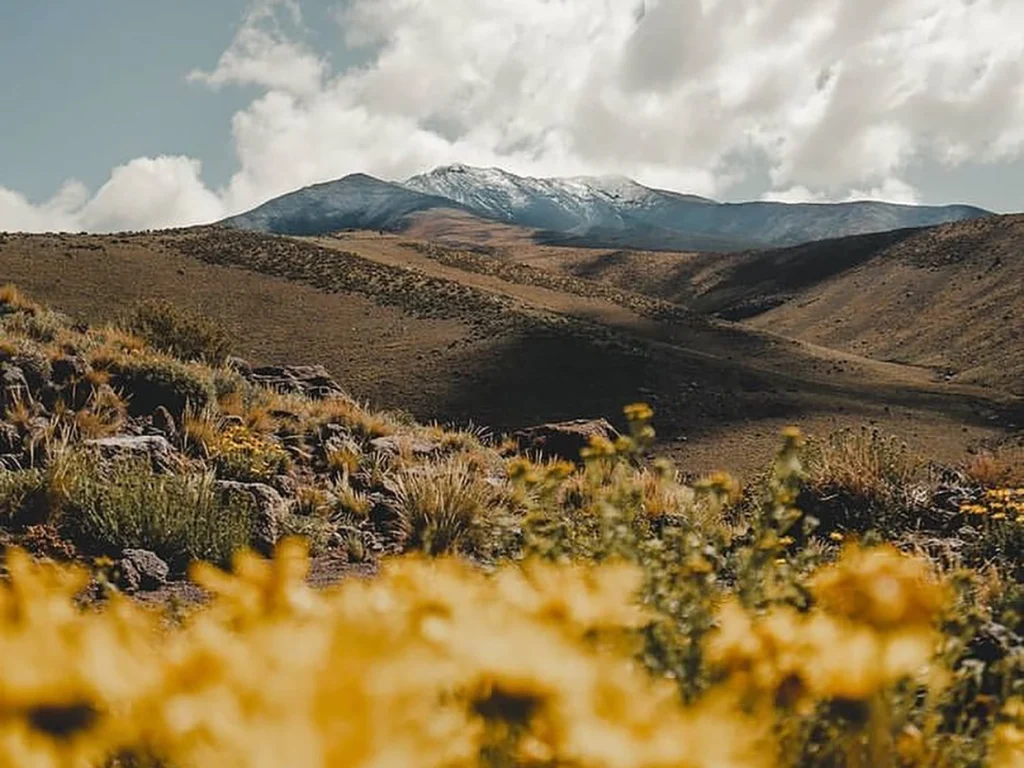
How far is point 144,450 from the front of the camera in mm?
7965

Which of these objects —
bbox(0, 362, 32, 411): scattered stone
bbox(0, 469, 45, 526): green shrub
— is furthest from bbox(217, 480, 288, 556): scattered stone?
bbox(0, 362, 32, 411): scattered stone

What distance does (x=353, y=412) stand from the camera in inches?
492

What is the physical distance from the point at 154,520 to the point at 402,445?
4.29 meters

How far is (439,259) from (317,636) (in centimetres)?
6305

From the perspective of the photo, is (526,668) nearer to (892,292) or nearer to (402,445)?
(402,445)

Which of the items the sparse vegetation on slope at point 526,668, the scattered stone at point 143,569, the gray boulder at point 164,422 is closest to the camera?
the sparse vegetation on slope at point 526,668

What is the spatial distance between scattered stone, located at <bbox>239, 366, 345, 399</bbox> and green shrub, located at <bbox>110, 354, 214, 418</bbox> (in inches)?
156

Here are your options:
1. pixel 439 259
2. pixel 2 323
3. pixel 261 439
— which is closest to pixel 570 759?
pixel 261 439

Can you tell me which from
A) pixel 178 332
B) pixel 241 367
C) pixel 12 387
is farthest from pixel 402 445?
pixel 178 332

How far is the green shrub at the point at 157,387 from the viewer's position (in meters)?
10.5

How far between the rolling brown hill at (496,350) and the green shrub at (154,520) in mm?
15553

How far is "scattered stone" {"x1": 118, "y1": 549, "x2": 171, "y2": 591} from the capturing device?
18.2 feet

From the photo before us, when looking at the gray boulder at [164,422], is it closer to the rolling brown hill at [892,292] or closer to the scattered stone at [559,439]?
the scattered stone at [559,439]

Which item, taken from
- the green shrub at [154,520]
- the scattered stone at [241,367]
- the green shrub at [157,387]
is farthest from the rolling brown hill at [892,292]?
the green shrub at [154,520]
